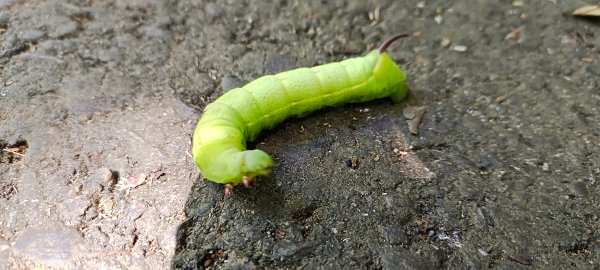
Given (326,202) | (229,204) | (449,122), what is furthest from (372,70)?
(229,204)

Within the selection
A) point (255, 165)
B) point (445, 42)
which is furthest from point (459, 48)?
point (255, 165)

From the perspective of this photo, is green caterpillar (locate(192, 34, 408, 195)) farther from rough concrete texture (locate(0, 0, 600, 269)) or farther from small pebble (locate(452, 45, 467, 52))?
small pebble (locate(452, 45, 467, 52))

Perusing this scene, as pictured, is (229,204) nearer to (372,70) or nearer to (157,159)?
(157,159)

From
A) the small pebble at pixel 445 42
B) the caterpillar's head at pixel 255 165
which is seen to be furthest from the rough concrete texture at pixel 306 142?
the caterpillar's head at pixel 255 165

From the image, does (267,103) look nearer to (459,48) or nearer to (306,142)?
(306,142)

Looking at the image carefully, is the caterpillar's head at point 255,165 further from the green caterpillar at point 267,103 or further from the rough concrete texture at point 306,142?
the rough concrete texture at point 306,142
